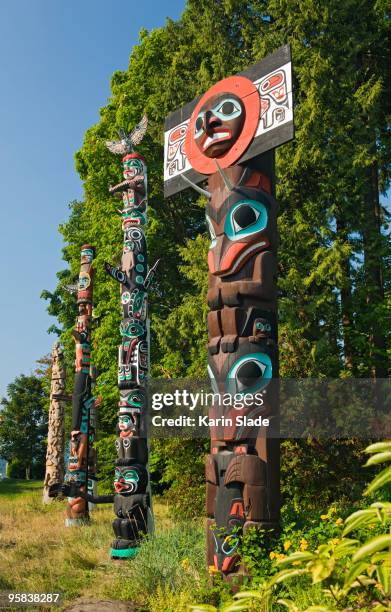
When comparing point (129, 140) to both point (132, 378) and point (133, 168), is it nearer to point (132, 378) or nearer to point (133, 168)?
point (133, 168)

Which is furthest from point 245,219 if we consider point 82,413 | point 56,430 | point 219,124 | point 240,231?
point 56,430

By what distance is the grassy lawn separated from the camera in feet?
22.5

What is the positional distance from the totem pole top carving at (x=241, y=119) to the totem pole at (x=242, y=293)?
15 millimetres

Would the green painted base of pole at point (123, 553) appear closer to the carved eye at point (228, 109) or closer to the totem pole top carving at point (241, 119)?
Result: the totem pole top carving at point (241, 119)

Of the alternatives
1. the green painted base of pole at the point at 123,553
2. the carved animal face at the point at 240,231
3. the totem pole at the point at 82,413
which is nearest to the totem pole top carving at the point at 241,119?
the carved animal face at the point at 240,231

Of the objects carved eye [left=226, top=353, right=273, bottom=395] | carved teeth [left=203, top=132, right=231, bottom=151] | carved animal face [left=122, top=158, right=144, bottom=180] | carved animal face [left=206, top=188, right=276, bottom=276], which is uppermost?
carved animal face [left=122, top=158, right=144, bottom=180]

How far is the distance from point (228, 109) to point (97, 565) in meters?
7.27

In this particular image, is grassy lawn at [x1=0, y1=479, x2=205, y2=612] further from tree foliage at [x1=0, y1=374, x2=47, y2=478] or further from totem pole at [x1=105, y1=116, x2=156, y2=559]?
tree foliage at [x1=0, y1=374, x2=47, y2=478]

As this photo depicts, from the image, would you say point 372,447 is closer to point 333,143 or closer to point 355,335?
point 355,335

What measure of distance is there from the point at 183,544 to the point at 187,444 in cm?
643

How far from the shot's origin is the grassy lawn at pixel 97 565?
270 inches

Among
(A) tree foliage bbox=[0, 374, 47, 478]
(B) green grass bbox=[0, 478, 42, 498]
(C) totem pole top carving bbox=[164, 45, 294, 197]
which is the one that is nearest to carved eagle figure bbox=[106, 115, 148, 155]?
(C) totem pole top carving bbox=[164, 45, 294, 197]

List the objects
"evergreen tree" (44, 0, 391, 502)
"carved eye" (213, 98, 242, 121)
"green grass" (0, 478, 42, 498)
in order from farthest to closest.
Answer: "green grass" (0, 478, 42, 498)
"evergreen tree" (44, 0, 391, 502)
"carved eye" (213, 98, 242, 121)

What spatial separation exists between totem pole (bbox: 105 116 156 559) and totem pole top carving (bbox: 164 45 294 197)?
3.01 metres
